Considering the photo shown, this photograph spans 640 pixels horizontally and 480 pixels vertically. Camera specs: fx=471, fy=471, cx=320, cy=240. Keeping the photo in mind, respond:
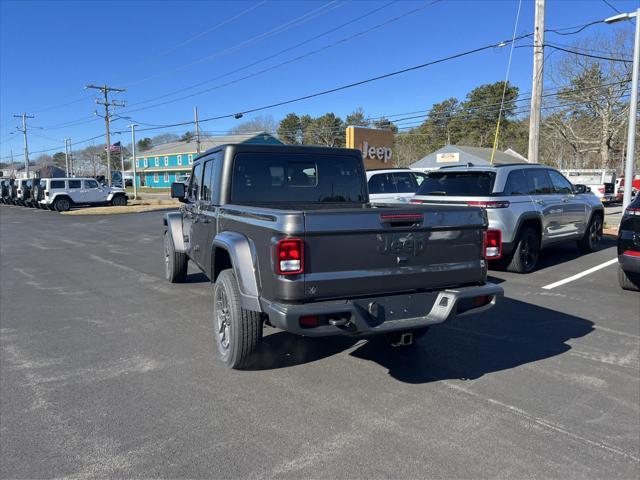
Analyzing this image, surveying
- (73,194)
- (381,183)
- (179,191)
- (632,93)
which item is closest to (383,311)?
(179,191)

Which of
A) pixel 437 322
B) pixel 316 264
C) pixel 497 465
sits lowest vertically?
pixel 497 465

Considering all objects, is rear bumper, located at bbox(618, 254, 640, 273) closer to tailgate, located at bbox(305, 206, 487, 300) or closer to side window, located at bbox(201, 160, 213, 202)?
tailgate, located at bbox(305, 206, 487, 300)

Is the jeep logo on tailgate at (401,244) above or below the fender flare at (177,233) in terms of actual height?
above

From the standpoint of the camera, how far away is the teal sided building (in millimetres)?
66500

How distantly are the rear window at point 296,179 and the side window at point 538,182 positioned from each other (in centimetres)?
458

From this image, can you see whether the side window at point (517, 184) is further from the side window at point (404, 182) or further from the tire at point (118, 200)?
the tire at point (118, 200)

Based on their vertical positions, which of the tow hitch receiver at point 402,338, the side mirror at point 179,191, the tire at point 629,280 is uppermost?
the side mirror at point 179,191

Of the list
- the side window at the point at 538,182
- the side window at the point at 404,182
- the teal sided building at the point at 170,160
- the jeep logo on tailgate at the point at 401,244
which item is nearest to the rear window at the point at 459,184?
the side window at the point at 538,182

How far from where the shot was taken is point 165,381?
402cm

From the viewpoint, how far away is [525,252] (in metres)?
8.45

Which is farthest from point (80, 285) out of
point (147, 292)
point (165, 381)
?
point (165, 381)

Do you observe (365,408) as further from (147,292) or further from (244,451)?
(147,292)

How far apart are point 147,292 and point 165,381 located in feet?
12.0

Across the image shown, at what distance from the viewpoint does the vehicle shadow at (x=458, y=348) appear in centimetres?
426
